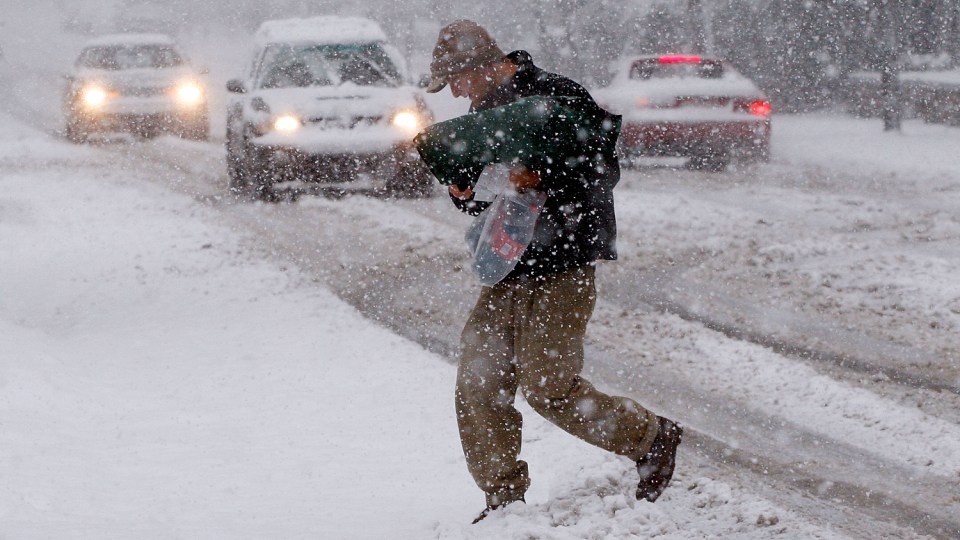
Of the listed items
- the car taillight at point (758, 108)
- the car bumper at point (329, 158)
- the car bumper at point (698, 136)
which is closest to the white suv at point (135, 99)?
the car bumper at point (329, 158)

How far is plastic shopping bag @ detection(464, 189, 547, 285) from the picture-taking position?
3568 mm

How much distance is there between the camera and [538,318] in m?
3.71

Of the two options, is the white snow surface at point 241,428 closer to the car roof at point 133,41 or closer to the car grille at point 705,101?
the car grille at point 705,101

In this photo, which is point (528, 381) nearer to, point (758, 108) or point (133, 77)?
point (758, 108)

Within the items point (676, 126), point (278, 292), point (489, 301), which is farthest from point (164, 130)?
point (489, 301)

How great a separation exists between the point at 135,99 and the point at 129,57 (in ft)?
4.55

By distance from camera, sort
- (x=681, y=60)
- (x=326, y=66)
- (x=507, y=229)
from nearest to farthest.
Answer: (x=507, y=229) → (x=326, y=66) → (x=681, y=60)

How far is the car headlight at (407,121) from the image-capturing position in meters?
11.4

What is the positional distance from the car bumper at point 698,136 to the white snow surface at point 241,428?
587 cm

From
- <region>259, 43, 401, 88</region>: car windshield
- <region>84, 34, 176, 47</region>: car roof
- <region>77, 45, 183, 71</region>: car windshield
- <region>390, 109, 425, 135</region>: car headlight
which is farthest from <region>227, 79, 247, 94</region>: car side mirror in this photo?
<region>84, 34, 176, 47</region>: car roof

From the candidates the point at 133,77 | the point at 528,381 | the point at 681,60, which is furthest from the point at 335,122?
the point at 528,381

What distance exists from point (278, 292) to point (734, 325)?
2.92 meters

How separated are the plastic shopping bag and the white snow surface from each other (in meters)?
0.89

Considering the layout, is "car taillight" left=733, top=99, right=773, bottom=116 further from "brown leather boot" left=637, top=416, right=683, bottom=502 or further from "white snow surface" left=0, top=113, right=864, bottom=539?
"brown leather boot" left=637, top=416, right=683, bottom=502
